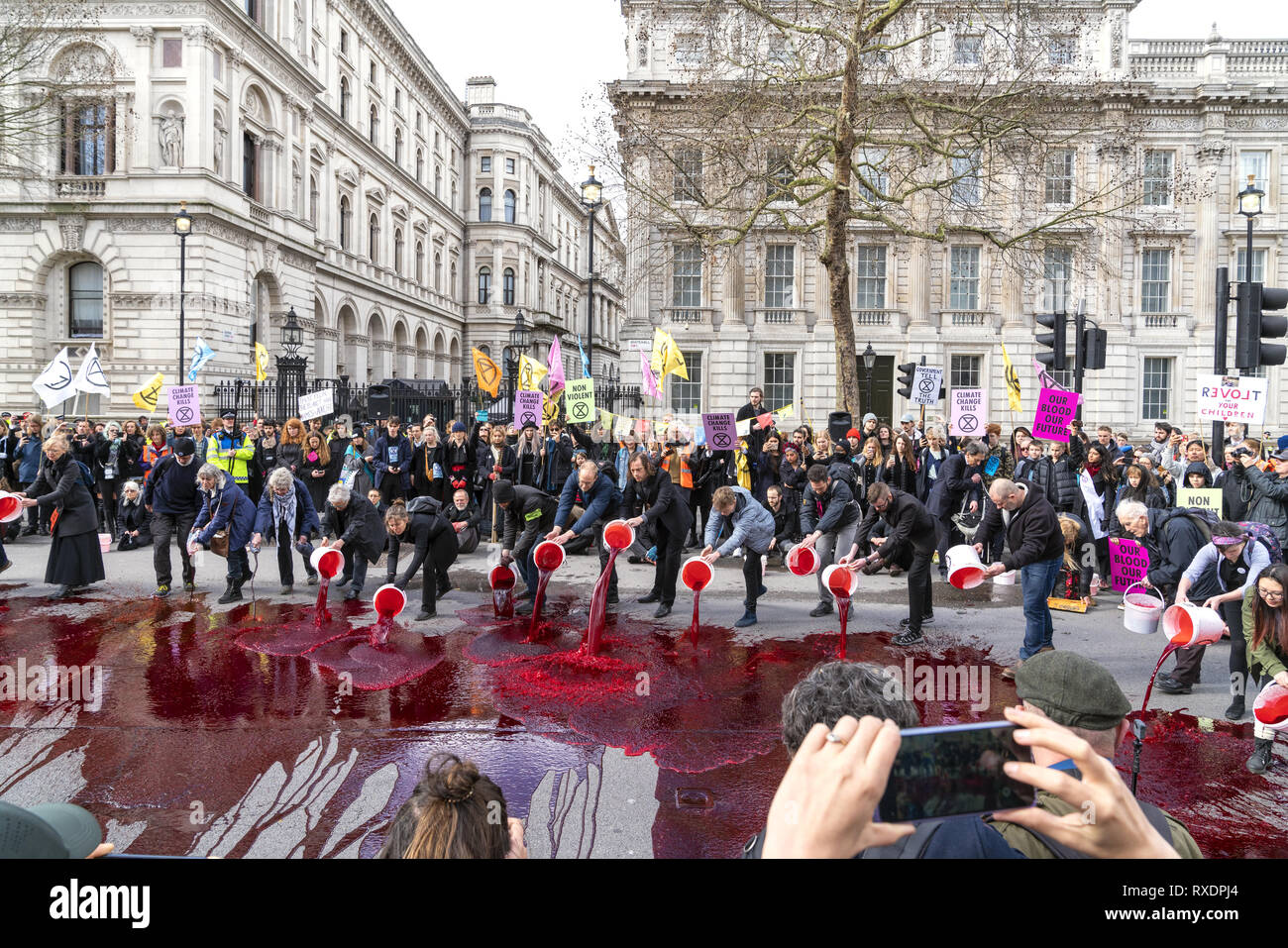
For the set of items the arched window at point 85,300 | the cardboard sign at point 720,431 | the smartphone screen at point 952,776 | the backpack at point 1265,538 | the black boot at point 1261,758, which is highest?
the arched window at point 85,300

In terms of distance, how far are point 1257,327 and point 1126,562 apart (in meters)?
3.38

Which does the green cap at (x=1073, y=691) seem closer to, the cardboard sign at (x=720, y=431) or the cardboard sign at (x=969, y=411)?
the cardboard sign at (x=720, y=431)

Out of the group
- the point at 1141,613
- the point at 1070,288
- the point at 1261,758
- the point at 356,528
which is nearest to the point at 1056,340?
the point at 1141,613

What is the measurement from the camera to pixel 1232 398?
1127cm

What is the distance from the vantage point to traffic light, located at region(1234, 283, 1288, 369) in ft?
32.9

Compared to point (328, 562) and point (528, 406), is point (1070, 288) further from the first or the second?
point (328, 562)

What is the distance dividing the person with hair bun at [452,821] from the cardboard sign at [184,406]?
541 inches

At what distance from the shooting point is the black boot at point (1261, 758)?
18.3 feet

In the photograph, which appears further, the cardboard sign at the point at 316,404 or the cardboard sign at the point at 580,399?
the cardboard sign at the point at 316,404

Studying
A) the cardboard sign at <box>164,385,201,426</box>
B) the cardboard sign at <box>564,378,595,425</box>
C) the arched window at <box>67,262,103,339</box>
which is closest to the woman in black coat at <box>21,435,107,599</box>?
the cardboard sign at <box>164,385,201,426</box>

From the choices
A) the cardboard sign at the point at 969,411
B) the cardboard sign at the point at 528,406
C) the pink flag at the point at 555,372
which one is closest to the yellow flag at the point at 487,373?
the pink flag at the point at 555,372
